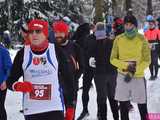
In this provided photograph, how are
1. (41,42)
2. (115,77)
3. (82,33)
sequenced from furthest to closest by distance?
(82,33) → (115,77) → (41,42)

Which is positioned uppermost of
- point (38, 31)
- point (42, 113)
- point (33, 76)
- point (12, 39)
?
point (38, 31)

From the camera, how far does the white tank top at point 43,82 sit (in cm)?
646

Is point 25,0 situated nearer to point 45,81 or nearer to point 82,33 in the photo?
point 82,33

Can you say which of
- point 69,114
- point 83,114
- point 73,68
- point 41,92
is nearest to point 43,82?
point 41,92

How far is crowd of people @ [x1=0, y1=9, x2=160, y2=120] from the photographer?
6.47 m

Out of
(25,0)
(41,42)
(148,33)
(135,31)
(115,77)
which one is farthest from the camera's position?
(25,0)

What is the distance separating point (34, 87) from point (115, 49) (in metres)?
3.07

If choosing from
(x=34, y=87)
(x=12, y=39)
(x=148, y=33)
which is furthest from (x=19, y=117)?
(x=12, y=39)

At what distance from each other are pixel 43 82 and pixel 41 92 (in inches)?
4.8

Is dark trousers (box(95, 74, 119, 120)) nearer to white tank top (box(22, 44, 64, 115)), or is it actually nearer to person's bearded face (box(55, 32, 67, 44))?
person's bearded face (box(55, 32, 67, 44))

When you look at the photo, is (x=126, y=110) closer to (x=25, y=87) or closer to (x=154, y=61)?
(x=25, y=87)

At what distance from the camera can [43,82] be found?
648 centimetres

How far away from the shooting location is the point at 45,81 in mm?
6484

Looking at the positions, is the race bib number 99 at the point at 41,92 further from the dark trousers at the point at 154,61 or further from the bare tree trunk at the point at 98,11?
the bare tree trunk at the point at 98,11
